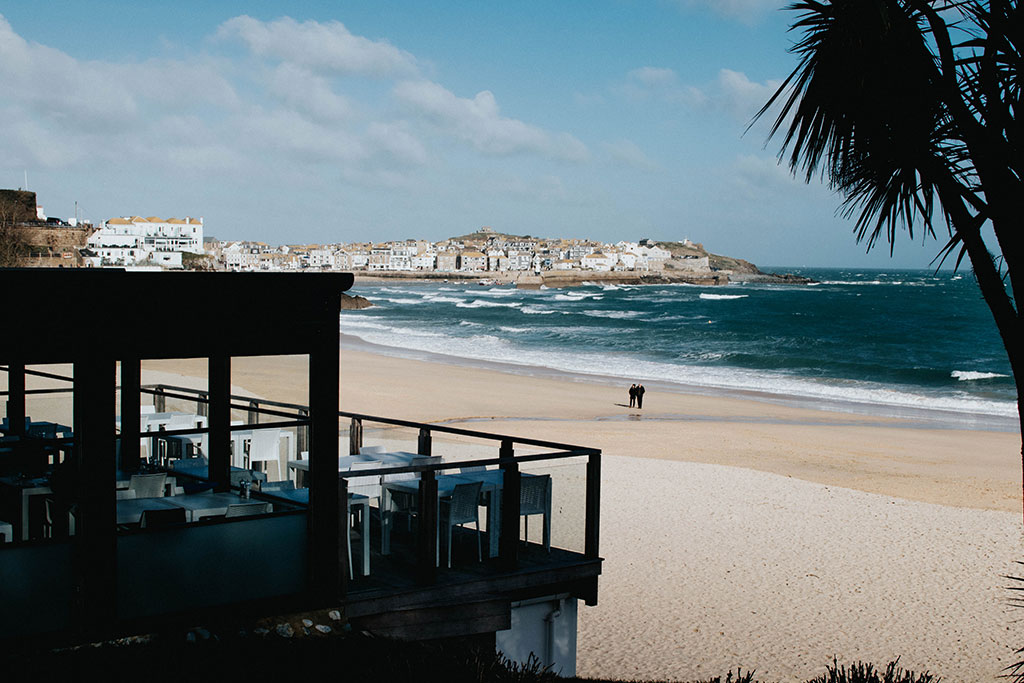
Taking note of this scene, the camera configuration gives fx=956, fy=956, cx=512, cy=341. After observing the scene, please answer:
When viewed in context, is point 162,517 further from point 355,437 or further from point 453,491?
point 355,437

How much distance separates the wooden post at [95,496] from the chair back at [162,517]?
1.28ft

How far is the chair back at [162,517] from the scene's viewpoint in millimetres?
5961

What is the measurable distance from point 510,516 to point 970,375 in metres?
40.3

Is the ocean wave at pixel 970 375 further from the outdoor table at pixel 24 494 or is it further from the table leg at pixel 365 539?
the outdoor table at pixel 24 494

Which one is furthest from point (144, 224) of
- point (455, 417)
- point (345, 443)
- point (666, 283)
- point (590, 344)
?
point (666, 283)

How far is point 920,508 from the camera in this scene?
14484 millimetres

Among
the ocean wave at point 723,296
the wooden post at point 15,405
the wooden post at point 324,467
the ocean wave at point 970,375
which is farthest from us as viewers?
the ocean wave at point 723,296

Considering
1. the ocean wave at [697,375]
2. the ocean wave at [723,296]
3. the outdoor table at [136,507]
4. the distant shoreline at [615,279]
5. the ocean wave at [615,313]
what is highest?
the distant shoreline at [615,279]

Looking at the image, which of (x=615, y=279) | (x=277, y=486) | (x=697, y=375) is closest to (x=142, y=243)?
(x=697, y=375)

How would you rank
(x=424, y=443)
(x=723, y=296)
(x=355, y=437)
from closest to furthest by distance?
(x=424, y=443) < (x=355, y=437) < (x=723, y=296)

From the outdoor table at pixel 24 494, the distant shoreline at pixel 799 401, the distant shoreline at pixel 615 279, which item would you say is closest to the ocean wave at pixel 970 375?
the distant shoreline at pixel 799 401

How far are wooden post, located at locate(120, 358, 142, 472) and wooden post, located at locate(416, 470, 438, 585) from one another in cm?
276

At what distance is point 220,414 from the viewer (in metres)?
7.71

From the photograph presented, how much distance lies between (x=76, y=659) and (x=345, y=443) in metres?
10.9
